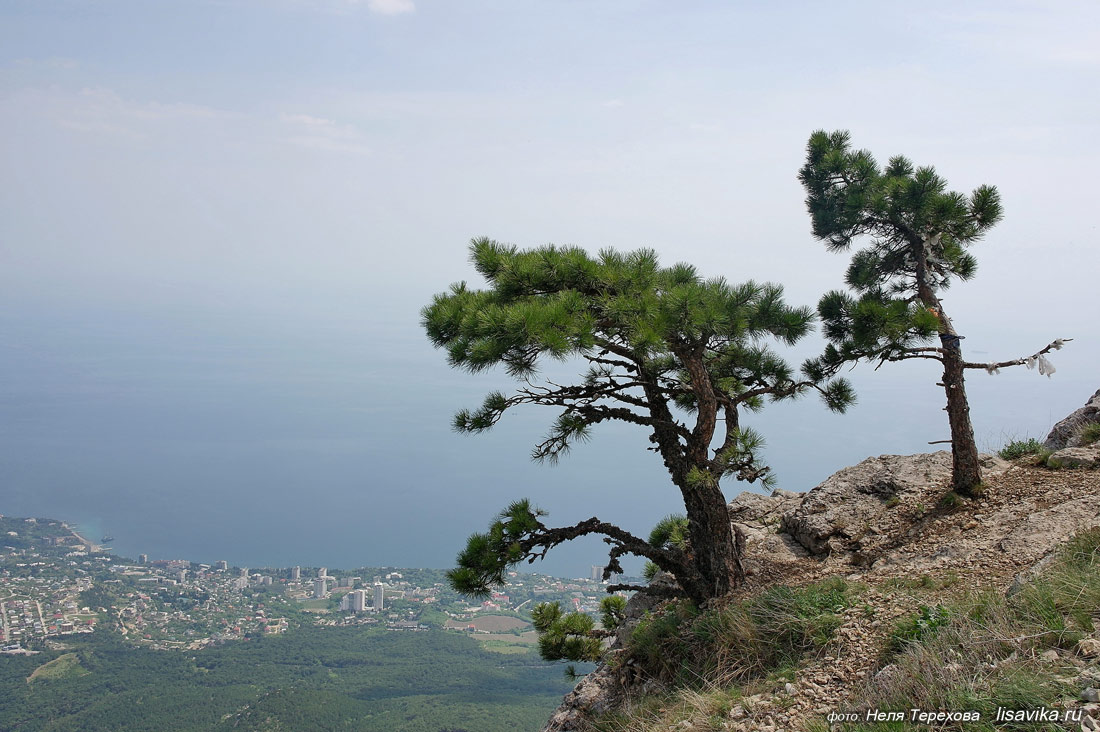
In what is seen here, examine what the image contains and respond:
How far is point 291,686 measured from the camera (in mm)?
29859

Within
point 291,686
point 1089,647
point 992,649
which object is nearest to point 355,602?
point 291,686

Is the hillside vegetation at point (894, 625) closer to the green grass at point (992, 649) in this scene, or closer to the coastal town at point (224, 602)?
the green grass at point (992, 649)

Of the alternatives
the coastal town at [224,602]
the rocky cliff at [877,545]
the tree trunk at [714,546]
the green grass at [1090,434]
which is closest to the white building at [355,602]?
the coastal town at [224,602]

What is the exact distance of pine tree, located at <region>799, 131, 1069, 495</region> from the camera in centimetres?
654

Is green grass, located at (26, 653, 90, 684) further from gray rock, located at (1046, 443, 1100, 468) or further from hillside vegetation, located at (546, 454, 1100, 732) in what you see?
gray rock, located at (1046, 443, 1100, 468)

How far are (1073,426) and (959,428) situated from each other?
2436 mm

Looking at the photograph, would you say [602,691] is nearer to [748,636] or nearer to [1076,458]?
[748,636]

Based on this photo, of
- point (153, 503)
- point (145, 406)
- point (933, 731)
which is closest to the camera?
point (933, 731)

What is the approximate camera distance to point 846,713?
3443mm

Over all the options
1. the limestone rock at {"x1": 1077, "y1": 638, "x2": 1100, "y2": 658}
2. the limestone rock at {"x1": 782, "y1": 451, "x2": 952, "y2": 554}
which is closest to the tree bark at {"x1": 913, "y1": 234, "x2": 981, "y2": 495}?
the limestone rock at {"x1": 782, "y1": 451, "x2": 952, "y2": 554}

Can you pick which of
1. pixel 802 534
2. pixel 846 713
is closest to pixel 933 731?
pixel 846 713

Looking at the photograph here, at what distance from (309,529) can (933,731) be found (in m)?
97.3

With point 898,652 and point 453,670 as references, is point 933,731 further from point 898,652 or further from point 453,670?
point 453,670

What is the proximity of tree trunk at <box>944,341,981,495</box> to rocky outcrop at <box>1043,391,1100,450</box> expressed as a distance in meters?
1.81
